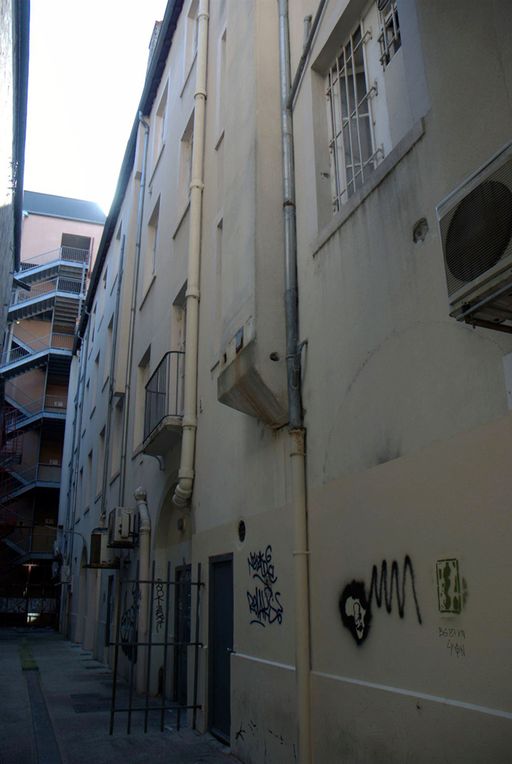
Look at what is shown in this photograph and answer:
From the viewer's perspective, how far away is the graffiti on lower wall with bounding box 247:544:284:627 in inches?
239

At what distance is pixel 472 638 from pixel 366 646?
1.20 m

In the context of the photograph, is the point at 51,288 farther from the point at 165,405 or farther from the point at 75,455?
the point at 165,405

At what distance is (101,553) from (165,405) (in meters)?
6.27

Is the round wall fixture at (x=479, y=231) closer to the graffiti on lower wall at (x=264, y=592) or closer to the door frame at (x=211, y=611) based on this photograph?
the graffiti on lower wall at (x=264, y=592)

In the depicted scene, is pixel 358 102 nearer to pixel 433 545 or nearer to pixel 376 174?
pixel 376 174

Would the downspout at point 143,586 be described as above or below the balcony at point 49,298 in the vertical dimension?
below

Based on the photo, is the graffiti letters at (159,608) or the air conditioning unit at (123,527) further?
the air conditioning unit at (123,527)

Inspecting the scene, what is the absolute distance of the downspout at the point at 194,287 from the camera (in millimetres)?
9109

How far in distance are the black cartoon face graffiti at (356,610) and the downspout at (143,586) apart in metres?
7.17

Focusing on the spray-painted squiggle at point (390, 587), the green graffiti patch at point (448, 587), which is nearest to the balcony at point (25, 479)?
the spray-painted squiggle at point (390, 587)

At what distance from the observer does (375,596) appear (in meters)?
4.42

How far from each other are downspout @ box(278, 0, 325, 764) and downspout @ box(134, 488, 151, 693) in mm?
6331

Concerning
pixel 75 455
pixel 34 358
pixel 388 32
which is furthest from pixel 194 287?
pixel 34 358

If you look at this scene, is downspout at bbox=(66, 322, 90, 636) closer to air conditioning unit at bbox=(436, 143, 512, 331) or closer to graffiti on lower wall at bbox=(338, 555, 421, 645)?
graffiti on lower wall at bbox=(338, 555, 421, 645)
